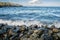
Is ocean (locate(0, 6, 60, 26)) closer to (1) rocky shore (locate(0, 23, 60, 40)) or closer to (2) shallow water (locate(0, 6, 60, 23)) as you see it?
(2) shallow water (locate(0, 6, 60, 23))

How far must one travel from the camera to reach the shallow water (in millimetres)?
2073

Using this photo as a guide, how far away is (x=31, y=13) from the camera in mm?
2188

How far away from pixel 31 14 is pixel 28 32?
0.96 ft

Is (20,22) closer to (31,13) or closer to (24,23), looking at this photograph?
(24,23)

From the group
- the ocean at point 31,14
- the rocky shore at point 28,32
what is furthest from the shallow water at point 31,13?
the rocky shore at point 28,32

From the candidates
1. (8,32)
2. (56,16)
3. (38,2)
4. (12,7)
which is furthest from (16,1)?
(56,16)

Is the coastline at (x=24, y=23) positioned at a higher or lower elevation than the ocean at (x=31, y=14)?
lower

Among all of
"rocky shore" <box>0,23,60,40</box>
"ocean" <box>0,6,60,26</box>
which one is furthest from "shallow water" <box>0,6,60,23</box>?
"rocky shore" <box>0,23,60,40</box>

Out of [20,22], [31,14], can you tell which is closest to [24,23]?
[20,22]

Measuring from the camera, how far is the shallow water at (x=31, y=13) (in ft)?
6.80

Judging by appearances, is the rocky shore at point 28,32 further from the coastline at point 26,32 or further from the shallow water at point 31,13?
the shallow water at point 31,13

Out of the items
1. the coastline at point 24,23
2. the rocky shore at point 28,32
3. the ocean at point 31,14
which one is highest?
the ocean at point 31,14

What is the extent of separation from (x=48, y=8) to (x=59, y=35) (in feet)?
1.46

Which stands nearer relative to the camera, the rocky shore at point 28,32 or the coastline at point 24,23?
the rocky shore at point 28,32
